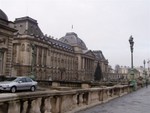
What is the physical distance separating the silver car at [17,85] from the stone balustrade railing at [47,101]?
12.0m

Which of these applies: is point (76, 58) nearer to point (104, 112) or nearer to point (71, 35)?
point (71, 35)

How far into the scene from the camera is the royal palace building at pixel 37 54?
40.3 meters

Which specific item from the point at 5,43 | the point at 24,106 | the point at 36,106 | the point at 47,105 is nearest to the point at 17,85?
the point at 5,43

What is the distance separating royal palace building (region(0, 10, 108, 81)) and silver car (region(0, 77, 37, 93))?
1449 cm

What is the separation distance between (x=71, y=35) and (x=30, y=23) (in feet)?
166

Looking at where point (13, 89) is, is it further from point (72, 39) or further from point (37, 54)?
point (72, 39)

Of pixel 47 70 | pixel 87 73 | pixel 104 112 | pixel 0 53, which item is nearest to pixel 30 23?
pixel 47 70

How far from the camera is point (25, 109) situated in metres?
6.55

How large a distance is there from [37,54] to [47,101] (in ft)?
269

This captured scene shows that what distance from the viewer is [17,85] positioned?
24.6 m

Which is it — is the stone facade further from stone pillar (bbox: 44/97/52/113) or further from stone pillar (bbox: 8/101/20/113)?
stone pillar (bbox: 8/101/20/113)

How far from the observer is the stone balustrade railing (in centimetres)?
578

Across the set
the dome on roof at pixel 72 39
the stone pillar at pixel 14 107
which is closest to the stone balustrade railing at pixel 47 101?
the stone pillar at pixel 14 107

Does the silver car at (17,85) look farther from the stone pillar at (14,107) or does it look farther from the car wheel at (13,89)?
the stone pillar at (14,107)
